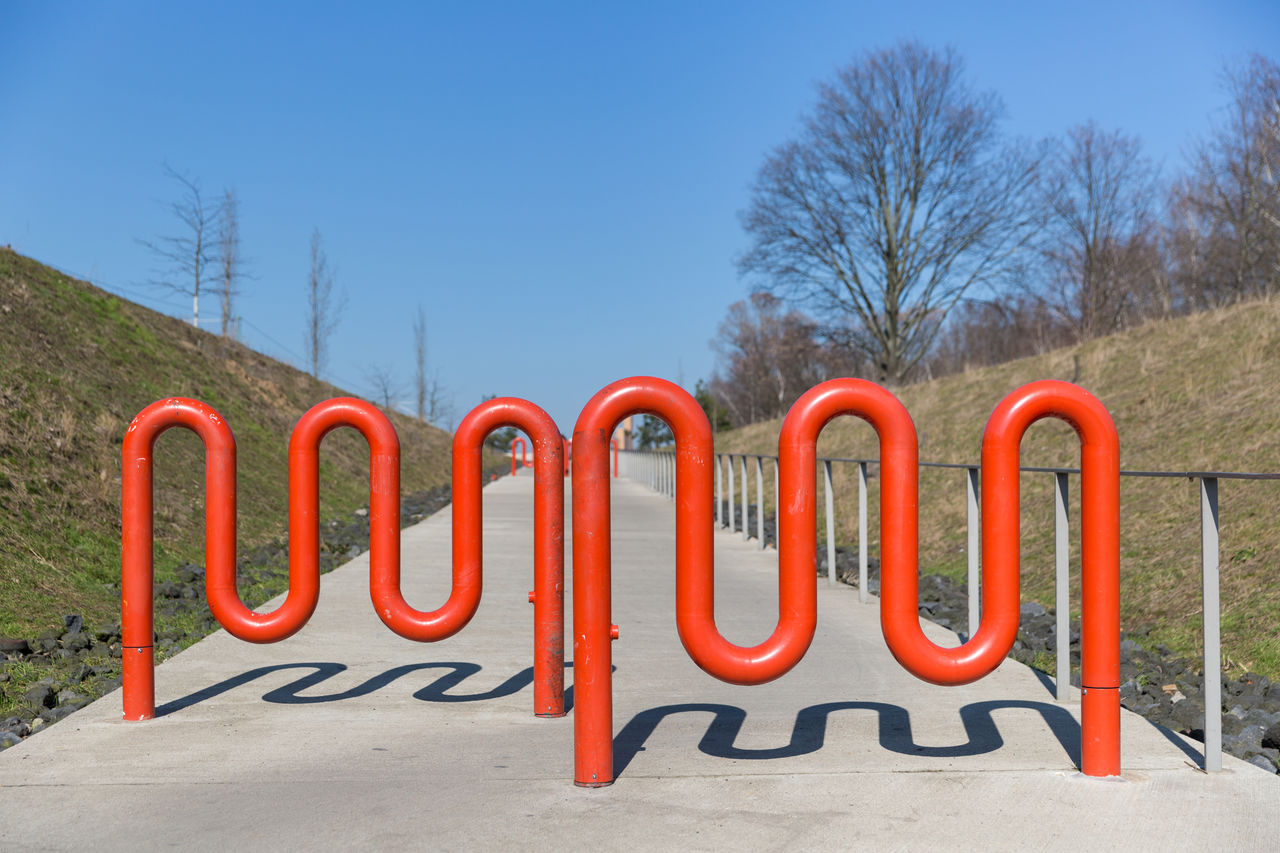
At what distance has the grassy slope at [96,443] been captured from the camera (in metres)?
9.22

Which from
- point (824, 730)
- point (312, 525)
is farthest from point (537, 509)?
point (824, 730)

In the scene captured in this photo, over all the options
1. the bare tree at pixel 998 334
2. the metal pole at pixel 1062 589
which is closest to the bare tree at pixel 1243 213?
the bare tree at pixel 998 334

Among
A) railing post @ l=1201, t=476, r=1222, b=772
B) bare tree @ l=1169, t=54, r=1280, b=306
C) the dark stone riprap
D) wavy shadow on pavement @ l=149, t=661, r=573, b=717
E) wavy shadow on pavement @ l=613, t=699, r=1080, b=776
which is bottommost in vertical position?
the dark stone riprap

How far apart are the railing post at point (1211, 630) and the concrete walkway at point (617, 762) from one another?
116 mm

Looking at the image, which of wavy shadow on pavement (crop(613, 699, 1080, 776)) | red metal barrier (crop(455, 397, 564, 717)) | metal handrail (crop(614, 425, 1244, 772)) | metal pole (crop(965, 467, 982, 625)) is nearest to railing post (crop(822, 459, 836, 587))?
metal handrail (crop(614, 425, 1244, 772))

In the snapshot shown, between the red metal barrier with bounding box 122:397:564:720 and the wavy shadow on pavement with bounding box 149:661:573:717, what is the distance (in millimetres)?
604

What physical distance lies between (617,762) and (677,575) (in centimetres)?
95

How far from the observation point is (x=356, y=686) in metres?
5.89

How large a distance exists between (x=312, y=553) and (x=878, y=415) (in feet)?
8.82

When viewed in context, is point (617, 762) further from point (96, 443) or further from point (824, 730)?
point (96, 443)

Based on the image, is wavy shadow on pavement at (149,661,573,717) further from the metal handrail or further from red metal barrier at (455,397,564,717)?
the metal handrail

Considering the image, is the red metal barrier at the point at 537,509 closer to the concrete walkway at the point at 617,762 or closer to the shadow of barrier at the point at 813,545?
the concrete walkway at the point at 617,762

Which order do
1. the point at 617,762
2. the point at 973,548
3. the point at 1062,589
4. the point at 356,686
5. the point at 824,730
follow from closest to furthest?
the point at 617,762 < the point at 824,730 < the point at 1062,589 < the point at 356,686 < the point at 973,548

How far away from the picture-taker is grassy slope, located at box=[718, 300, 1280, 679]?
833 centimetres
